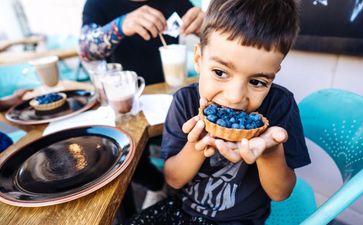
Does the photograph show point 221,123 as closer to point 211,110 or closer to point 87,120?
point 211,110

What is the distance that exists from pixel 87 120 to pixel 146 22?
0.52 metres

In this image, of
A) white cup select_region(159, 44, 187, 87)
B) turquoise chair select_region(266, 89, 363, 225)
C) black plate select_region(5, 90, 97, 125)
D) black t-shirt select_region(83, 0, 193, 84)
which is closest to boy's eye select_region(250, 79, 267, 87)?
turquoise chair select_region(266, 89, 363, 225)

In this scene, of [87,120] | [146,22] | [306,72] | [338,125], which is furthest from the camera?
[306,72]

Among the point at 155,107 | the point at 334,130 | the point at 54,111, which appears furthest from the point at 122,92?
the point at 334,130

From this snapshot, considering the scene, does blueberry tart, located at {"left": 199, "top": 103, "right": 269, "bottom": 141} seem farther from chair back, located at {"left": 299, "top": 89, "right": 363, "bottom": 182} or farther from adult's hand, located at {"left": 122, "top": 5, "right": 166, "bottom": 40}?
adult's hand, located at {"left": 122, "top": 5, "right": 166, "bottom": 40}

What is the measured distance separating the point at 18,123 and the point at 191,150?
734 mm

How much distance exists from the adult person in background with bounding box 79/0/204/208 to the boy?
0.44 m

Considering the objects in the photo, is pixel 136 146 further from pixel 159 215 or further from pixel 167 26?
pixel 167 26

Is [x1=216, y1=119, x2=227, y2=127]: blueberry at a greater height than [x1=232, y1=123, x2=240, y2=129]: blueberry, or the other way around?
[x1=216, y1=119, x2=227, y2=127]: blueberry

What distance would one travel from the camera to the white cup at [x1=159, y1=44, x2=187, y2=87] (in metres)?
1.23

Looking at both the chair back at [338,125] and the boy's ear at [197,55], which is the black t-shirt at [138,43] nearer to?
the boy's ear at [197,55]

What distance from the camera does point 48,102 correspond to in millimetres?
1062

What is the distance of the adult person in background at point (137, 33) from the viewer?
3.75 ft

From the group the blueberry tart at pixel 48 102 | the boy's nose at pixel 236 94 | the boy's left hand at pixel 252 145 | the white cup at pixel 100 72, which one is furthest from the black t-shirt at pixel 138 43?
the boy's left hand at pixel 252 145
